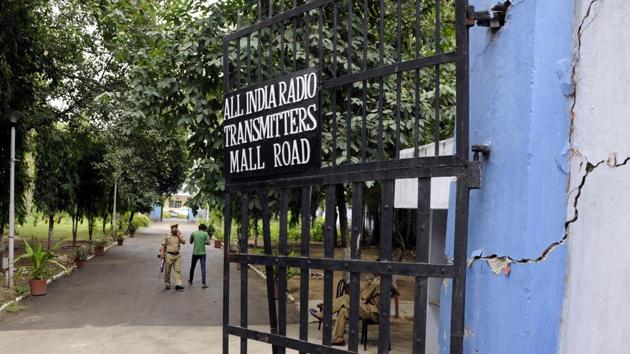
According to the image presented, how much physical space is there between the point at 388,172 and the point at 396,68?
47 cm

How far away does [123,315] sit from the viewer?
1177 centimetres

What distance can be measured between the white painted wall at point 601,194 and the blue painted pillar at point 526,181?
0.18 feet

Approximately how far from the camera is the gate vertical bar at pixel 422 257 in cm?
259

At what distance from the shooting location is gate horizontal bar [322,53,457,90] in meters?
2.62

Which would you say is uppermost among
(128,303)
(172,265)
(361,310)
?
(361,310)

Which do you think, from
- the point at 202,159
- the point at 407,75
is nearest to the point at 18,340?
the point at 202,159

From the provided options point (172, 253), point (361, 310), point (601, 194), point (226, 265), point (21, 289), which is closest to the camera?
point (601, 194)

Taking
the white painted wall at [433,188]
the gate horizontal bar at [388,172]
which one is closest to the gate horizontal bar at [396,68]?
the gate horizontal bar at [388,172]

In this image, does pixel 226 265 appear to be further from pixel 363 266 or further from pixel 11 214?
pixel 11 214

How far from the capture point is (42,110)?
18000mm

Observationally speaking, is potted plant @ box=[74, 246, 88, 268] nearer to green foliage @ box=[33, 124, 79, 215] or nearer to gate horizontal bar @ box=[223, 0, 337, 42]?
green foliage @ box=[33, 124, 79, 215]

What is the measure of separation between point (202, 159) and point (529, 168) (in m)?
7.74

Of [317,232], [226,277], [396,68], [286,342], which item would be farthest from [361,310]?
[317,232]

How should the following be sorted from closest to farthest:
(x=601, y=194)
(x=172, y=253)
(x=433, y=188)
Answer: (x=601, y=194), (x=433, y=188), (x=172, y=253)
